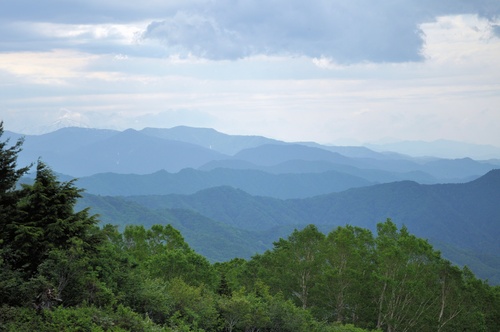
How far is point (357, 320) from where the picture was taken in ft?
160

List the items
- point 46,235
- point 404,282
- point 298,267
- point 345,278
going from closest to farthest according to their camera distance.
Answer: point 46,235 → point 404,282 → point 345,278 → point 298,267

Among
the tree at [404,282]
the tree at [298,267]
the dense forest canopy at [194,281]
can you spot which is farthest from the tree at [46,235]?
the tree at [404,282]

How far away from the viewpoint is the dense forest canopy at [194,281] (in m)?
26.2

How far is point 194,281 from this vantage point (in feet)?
159

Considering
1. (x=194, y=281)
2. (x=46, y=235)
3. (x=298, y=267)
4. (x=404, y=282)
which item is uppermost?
(x=46, y=235)

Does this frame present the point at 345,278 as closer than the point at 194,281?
Yes

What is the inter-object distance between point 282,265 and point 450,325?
51.7 ft

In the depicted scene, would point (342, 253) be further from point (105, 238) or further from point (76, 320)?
point (76, 320)

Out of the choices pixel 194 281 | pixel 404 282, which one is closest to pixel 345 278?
pixel 404 282

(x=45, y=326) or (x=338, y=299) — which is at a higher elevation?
(x=45, y=326)

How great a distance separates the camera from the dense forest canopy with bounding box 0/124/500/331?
85.8ft

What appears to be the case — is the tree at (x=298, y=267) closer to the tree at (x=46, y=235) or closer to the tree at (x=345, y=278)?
the tree at (x=345, y=278)

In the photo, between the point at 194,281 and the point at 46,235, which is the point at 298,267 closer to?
the point at 194,281

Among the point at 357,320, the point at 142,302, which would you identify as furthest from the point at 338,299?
the point at 142,302
